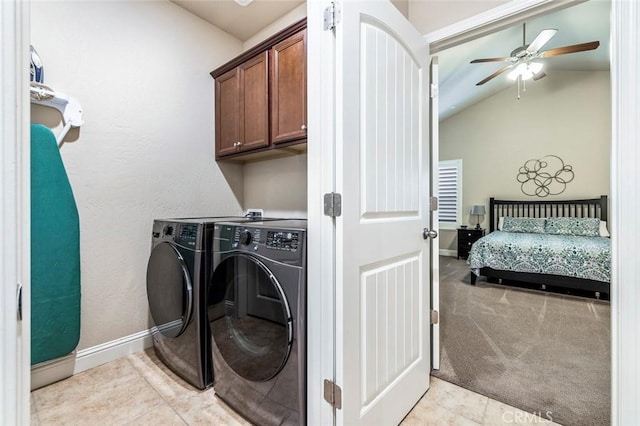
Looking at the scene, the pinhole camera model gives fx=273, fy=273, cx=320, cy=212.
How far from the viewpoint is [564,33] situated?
344cm

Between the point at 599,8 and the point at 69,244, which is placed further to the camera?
the point at 599,8

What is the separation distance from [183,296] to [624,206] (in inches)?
77.3

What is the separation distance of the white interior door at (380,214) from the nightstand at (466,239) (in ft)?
14.1

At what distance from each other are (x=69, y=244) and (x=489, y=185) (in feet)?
20.6

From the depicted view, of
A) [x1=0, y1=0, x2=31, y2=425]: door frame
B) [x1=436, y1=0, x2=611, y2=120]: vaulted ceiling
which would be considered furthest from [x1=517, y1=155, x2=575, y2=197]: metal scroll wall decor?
[x1=0, y1=0, x2=31, y2=425]: door frame

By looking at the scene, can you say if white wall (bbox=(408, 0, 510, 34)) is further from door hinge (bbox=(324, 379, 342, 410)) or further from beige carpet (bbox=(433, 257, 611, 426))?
beige carpet (bbox=(433, 257, 611, 426))

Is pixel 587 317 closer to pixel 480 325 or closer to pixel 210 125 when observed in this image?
pixel 480 325

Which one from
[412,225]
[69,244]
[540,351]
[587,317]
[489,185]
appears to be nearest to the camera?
[412,225]

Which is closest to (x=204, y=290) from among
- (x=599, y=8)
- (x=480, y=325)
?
(x=480, y=325)

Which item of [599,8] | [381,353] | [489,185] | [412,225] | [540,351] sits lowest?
[540,351]

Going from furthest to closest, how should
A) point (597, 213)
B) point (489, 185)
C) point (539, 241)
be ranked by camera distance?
1. point (489, 185)
2. point (597, 213)
3. point (539, 241)

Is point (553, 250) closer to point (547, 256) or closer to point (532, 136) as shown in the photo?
point (547, 256)

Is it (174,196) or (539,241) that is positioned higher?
(174,196)

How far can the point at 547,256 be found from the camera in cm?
339
